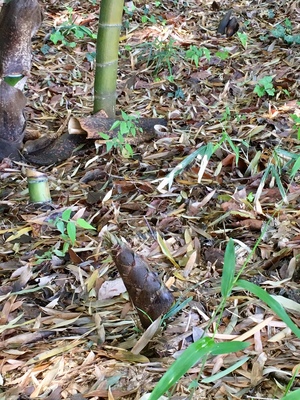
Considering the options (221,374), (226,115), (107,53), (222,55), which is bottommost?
(221,374)

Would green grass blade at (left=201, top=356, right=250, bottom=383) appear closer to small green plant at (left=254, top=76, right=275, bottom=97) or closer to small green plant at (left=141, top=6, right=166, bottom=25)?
small green plant at (left=254, top=76, right=275, bottom=97)

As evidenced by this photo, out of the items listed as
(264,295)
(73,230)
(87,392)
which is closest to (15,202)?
(73,230)

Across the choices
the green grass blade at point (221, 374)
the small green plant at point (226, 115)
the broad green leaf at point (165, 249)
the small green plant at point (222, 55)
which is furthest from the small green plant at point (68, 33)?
the green grass blade at point (221, 374)

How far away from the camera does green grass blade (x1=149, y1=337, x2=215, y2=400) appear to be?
604 millimetres

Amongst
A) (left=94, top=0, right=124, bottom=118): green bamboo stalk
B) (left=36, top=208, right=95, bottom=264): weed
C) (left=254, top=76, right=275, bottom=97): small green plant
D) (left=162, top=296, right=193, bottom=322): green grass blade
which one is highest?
(left=94, top=0, right=124, bottom=118): green bamboo stalk

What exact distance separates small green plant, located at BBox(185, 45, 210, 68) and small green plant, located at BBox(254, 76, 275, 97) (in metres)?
0.41

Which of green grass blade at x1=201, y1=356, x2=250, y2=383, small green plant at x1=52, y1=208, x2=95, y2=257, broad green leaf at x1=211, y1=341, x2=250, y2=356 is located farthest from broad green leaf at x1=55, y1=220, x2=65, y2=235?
broad green leaf at x1=211, y1=341, x2=250, y2=356

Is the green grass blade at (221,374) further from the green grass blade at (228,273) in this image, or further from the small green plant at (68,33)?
the small green plant at (68,33)

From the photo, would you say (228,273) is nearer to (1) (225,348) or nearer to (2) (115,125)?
(1) (225,348)

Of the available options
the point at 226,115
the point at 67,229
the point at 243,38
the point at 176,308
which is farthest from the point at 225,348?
the point at 243,38

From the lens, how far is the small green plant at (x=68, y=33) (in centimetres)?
257

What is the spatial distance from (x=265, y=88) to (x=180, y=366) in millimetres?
1615

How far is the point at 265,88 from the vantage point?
201 cm

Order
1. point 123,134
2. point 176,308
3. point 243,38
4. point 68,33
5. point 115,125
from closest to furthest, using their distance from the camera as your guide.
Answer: point 176,308 → point 115,125 → point 123,134 → point 243,38 → point 68,33
